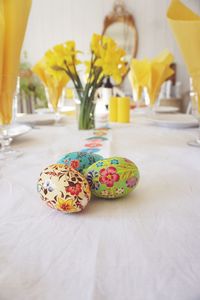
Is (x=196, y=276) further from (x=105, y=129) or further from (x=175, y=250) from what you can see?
(x=105, y=129)

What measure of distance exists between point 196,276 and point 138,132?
2.39ft

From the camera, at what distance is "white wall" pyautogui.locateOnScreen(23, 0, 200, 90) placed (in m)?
3.21

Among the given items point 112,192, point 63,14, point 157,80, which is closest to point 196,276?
point 112,192

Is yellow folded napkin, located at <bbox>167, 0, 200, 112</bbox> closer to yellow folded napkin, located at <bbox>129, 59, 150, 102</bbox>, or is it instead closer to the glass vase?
the glass vase

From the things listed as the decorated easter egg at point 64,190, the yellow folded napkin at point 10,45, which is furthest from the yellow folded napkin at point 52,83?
the decorated easter egg at point 64,190

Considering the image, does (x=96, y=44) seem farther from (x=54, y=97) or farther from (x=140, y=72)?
(x=140, y=72)

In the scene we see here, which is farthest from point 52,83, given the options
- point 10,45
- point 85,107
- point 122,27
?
point 122,27

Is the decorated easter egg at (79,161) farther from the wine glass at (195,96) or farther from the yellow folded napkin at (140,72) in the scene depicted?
the yellow folded napkin at (140,72)

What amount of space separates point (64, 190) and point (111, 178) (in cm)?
7

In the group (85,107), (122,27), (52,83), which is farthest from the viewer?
(122,27)

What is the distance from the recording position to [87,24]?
10.8ft

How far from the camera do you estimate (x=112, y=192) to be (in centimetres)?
34

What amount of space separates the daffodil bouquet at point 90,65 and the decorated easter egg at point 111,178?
558mm

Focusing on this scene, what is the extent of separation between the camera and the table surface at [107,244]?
20cm
